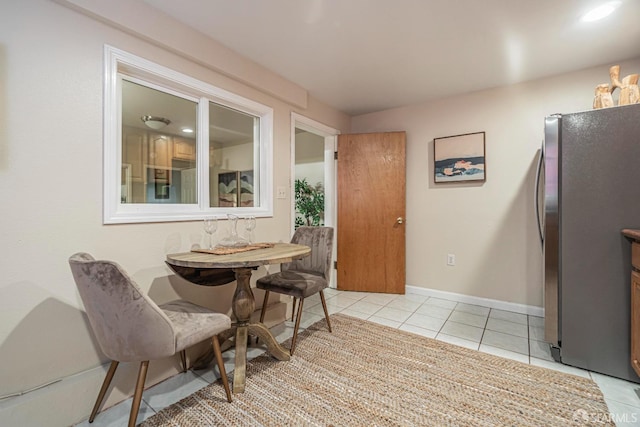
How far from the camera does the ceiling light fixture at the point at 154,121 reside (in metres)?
1.90

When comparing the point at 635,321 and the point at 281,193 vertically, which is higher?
the point at 281,193

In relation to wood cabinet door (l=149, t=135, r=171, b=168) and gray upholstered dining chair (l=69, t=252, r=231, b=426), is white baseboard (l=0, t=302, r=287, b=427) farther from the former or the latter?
wood cabinet door (l=149, t=135, r=171, b=168)

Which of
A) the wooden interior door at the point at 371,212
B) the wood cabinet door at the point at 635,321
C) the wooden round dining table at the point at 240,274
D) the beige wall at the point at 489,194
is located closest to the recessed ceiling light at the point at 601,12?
the beige wall at the point at 489,194

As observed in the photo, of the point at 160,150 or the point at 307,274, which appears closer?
the point at 160,150

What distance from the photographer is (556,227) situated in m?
1.85

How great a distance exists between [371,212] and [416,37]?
6.27ft

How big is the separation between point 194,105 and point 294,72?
954 millimetres

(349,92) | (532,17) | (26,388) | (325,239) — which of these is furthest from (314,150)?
(26,388)

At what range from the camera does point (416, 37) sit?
2023mm

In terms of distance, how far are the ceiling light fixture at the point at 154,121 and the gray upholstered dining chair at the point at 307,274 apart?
1319 mm

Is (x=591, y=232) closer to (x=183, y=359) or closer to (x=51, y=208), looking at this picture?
(x=183, y=359)

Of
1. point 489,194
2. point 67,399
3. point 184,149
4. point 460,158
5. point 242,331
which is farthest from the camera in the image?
point 460,158

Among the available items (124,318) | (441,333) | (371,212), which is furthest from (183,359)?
(371,212)

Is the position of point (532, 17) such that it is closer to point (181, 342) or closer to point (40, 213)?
point (181, 342)
